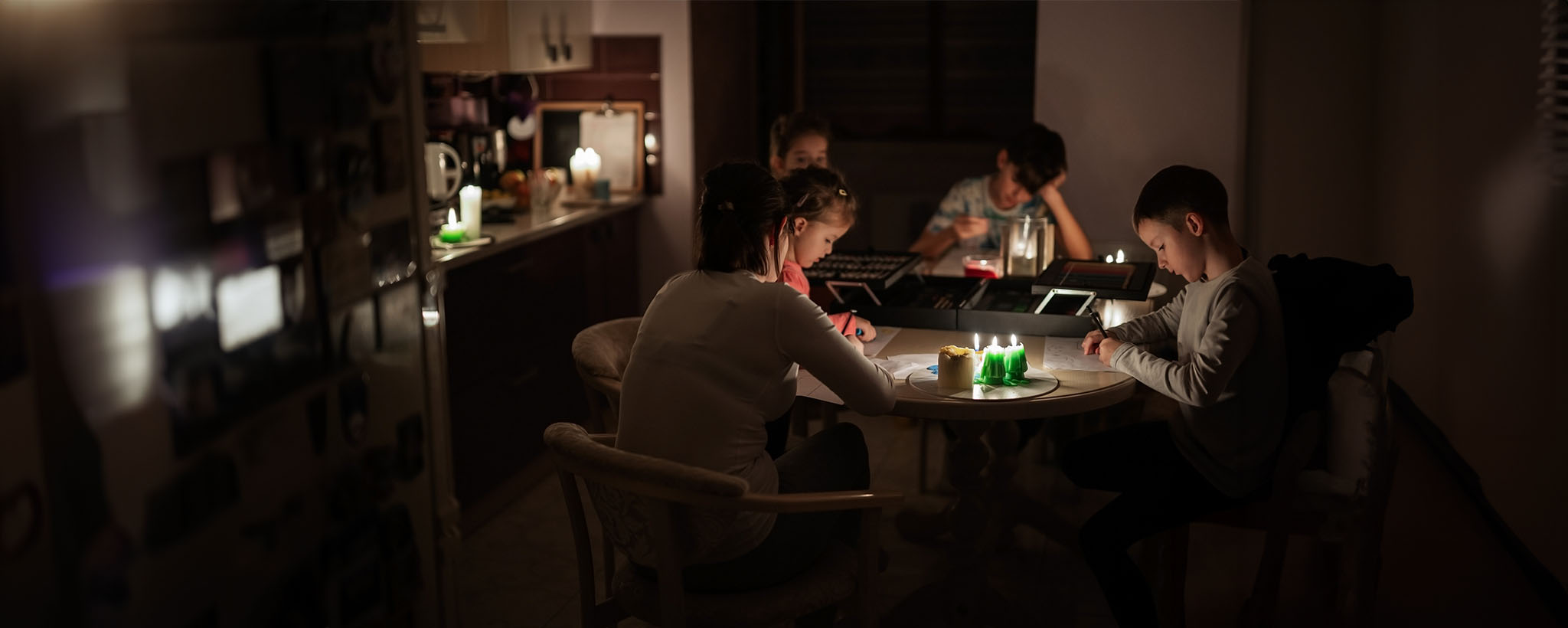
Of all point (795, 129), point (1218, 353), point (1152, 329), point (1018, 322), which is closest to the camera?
point (1218, 353)

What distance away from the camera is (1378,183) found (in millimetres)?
5070

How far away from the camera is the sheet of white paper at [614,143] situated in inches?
186

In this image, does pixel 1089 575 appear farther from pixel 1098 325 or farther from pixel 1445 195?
pixel 1445 195

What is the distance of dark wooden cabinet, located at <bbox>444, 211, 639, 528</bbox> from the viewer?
346 centimetres

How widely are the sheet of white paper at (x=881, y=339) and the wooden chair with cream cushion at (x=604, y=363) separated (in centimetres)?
51

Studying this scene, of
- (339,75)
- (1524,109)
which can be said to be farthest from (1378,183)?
(339,75)

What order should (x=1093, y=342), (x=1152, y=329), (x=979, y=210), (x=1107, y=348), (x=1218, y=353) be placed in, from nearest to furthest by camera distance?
(x=1218, y=353) < (x=1107, y=348) < (x=1093, y=342) < (x=1152, y=329) < (x=979, y=210)

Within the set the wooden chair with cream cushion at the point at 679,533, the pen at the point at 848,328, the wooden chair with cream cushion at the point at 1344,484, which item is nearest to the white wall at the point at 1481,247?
the wooden chair with cream cushion at the point at 1344,484

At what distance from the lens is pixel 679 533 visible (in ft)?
6.48

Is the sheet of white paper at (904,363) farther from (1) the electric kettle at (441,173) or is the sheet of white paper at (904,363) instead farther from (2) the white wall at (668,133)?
(2) the white wall at (668,133)

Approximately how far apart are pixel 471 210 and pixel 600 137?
123 centimetres

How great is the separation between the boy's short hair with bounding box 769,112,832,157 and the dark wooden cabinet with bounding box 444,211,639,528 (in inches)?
30.6

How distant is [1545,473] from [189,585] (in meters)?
3.03

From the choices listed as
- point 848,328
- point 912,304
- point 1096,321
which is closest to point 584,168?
point 912,304
